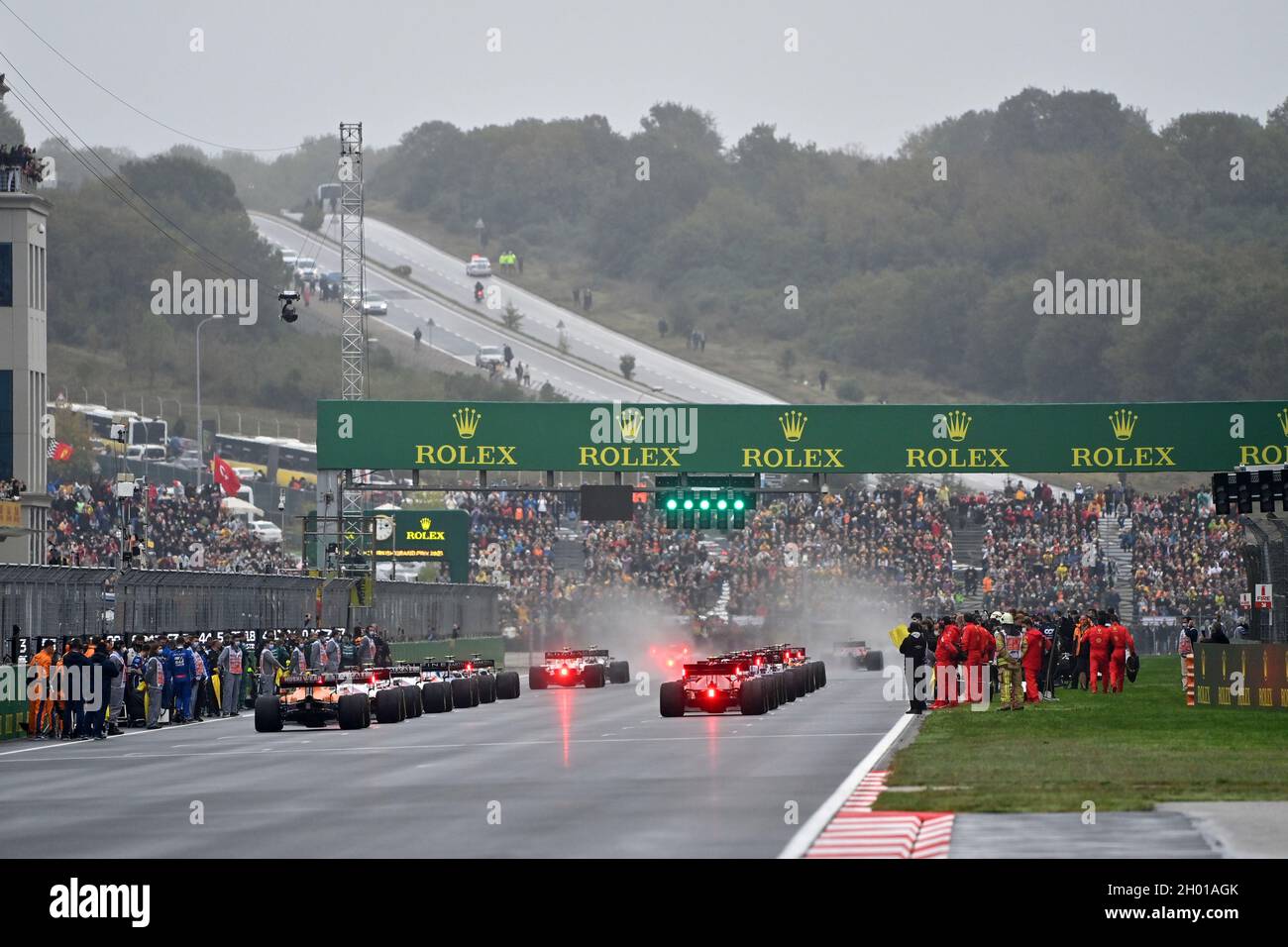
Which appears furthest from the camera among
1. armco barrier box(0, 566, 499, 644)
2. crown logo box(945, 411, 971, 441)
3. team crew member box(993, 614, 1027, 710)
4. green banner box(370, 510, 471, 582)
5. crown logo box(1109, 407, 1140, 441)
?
green banner box(370, 510, 471, 582)

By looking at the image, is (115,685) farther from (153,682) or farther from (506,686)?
(506,686)

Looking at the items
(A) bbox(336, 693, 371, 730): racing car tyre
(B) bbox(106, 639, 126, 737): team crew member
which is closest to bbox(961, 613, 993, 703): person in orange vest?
(A) bbox(336, 693, 371, 730): racing car tyre

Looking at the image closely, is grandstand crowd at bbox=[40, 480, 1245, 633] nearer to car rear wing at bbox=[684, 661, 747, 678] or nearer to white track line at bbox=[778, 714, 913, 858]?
car rear wing at bbox=[684, 661, 747, 678]

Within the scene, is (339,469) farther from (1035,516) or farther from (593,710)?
(1035,516)

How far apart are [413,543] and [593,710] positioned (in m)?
37.2

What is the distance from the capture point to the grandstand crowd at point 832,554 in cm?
7262

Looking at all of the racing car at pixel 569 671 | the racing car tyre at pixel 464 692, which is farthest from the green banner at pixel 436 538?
the racing car tyre at pixel 464 692

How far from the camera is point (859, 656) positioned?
211 feet

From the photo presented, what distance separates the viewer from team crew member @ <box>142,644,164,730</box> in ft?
123

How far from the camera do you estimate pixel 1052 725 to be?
30750mm

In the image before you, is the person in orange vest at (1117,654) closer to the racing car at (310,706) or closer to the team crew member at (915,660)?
the team crew member at (915,660)

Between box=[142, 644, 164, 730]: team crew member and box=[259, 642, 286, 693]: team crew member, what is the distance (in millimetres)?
4536

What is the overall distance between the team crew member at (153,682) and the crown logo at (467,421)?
79.2 feet
